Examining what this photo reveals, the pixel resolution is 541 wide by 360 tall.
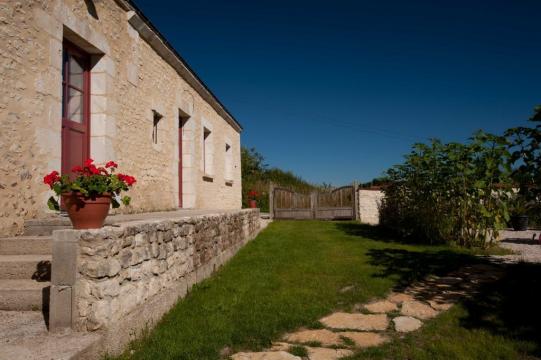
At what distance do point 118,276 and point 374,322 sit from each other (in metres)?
2.16

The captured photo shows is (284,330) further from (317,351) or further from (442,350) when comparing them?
(442,350)

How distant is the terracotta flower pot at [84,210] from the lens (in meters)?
2.68

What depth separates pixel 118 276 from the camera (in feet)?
8.92

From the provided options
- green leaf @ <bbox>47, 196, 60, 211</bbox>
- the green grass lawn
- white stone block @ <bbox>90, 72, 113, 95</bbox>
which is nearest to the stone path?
the green grass lawn

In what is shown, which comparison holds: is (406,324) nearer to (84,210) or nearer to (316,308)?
(316,308)

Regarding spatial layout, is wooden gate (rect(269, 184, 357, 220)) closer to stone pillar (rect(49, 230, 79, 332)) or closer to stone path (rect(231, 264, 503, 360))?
stone path (rect(231, 264, 503, 360))

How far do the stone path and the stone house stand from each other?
3008 millimetres

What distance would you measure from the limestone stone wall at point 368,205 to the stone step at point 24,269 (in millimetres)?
13276

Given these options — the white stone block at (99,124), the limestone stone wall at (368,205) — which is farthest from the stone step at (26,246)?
the limestone stone wall at (368,205)

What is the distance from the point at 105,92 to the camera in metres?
5.49

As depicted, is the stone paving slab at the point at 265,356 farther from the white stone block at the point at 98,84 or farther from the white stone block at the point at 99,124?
the white stone block at the point at 98,84

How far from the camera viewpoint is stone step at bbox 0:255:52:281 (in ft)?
10.3

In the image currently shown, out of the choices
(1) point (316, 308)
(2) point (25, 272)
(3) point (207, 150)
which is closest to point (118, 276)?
(2) point (25, 272)

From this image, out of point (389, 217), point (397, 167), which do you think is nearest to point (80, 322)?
point (397, 167)
